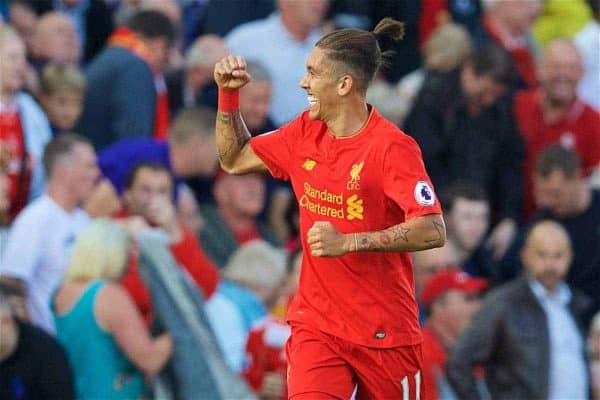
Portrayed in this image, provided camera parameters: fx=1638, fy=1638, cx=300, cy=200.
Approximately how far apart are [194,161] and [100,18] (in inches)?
93.0

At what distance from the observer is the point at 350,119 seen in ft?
20.9

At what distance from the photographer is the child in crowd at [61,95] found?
33.0 feet

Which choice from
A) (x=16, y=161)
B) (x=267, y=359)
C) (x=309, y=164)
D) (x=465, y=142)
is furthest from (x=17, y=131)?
(x=309, y=164)

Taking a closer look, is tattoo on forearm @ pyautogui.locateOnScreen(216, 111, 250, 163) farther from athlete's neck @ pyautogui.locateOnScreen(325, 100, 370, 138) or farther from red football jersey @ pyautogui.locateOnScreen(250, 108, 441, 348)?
athlete's neck @ pyautogui.locateOnScreen(325, 100, 370, 138)

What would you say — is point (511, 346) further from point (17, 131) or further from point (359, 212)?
point (359, 212)

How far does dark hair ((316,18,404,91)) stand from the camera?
248 inches

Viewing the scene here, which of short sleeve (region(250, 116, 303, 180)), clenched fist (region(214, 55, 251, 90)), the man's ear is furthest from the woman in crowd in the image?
the man's ear

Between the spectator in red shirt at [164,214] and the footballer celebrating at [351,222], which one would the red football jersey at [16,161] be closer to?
the spectator in red shirt at [164,214]

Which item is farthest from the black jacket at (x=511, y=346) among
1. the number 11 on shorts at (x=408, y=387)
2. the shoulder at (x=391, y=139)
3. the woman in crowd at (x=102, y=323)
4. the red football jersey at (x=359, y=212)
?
the shoulder at (x=391, y=139)

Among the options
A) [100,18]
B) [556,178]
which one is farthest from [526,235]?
[100,18]

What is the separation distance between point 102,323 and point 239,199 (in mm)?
2028

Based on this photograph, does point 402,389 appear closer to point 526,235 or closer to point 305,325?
point 305,325

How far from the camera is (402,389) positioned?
639 centimetres

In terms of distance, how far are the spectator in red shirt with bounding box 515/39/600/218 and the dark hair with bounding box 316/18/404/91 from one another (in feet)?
17.3
